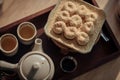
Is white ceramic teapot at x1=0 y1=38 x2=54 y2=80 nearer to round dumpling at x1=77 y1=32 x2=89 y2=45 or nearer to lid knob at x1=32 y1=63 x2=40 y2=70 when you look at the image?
lid knob at x1=32 y1=63 x2=40 y2=70

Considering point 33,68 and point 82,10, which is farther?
point 82,10

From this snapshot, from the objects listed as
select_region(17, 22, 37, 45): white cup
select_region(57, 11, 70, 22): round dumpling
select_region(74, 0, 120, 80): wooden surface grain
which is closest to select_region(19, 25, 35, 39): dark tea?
select_region(17, 22, 37, 45): white cup

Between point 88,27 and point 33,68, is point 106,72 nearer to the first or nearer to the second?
point 88,27

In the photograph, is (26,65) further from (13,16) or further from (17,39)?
(13,16)

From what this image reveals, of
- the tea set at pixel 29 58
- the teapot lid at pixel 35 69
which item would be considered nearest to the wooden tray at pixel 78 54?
the tea set at pixel 29 58

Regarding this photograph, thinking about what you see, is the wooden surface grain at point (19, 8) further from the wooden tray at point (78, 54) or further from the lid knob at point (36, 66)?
the lid knob at point (36, 66)

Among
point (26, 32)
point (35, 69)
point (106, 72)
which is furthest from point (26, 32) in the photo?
point (106, 72)
